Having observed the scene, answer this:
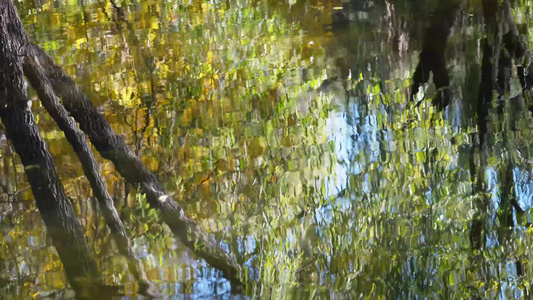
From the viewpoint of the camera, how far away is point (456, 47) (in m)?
4.05

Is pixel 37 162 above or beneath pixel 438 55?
beneath

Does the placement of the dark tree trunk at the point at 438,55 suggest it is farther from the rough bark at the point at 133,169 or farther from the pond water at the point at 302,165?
the rough bark at the point at 133,169

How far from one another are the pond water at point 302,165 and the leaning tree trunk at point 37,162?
0.05m

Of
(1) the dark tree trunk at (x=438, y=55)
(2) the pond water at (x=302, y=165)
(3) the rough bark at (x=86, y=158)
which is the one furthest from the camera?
(1) the dark tree trunk at (x=438, y=55)

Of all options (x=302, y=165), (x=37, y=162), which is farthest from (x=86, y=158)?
(x=302, y=165)

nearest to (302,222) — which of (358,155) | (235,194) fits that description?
(235,194)

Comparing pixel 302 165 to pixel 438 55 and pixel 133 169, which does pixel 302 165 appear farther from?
pixel 438 55

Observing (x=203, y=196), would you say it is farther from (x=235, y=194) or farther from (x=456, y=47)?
(x=456, y=47)

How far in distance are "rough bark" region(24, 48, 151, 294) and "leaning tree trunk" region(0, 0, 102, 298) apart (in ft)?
0.27

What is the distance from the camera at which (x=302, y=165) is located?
291 cm

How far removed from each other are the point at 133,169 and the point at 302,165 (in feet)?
2.58

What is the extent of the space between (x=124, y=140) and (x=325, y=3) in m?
2.63

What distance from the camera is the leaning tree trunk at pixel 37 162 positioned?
2295 mm

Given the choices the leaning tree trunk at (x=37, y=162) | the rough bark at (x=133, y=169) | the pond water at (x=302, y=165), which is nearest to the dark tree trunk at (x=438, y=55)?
the pond water at (x=302, y=165)
